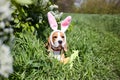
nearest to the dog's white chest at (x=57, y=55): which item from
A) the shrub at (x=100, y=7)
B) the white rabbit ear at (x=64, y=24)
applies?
the white rabbit ear at (x=64, y=24)

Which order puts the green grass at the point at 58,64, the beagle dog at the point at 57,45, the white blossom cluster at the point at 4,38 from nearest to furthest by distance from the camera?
the white blossom cluster at the point at 4,38, the green grass at the point at 58,64, the beagle dog at the point at 57,45

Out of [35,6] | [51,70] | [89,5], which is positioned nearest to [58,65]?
[51,70]

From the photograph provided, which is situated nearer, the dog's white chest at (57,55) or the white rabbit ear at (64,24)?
the dog's white chest at (57,55)

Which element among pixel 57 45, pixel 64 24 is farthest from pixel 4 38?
pixel 64 24

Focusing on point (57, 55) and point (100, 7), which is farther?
point (100, 7)

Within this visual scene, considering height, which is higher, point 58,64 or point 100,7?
point 100,7

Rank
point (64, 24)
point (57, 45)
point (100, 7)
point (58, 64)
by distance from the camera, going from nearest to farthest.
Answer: point (58, 64)
point (57, 45)
point (64, 24)
point (100, 7)

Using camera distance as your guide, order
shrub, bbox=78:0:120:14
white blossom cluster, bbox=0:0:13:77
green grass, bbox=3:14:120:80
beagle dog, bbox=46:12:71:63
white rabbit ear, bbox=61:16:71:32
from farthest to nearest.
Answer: shrub, bbox=78:0:120:14 → white rabbit ear, bbox=61:16:71:32 → beagle dog, bbox=46:12:71:63 → green grass, bbox=3:14:120:80 → white blossom cluster, bbox=0:0:13:77

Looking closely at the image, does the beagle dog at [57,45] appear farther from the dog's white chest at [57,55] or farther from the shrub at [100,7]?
the shrub at [100,7]

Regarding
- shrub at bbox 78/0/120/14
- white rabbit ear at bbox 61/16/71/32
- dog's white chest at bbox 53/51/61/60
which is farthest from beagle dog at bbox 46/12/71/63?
shrub at bbox 78/0/120/14

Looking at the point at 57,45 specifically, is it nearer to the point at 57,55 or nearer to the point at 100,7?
the point at 57,55

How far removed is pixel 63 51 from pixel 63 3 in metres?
18.1

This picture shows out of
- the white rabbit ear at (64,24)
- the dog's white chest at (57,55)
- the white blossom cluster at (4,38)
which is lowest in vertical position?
the white blossom cluster at (4,38)

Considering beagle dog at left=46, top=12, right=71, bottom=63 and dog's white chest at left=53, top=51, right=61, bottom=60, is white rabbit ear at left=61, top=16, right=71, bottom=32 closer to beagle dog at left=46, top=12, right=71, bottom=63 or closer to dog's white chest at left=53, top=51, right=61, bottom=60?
beagle dog at left=46, top=12, right=71, bottom=63
